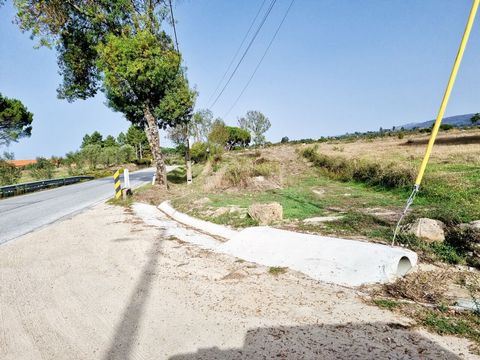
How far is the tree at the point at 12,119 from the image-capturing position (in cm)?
3378

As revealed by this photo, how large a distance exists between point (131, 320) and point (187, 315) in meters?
0.55

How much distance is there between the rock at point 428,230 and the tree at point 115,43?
39.0 ft

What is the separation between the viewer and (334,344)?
7.75ft

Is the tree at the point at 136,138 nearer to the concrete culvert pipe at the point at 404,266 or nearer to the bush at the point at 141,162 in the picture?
the bush at the point at 141,162

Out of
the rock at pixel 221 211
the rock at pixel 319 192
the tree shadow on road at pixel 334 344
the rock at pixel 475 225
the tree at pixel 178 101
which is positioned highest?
the tree at pixel 178 101

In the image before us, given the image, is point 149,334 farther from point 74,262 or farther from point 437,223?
point 437,223

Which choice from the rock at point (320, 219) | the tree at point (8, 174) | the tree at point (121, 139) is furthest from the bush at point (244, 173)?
the tree at point (121, 139)

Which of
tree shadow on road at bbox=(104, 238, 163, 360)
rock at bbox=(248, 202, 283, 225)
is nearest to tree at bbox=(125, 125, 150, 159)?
rock at bbox=(248, 202, 283, 225)

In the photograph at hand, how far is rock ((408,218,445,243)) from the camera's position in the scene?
4.51 metres

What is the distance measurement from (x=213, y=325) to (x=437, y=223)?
407cm

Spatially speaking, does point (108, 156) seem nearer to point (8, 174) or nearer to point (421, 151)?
point (8, 174)

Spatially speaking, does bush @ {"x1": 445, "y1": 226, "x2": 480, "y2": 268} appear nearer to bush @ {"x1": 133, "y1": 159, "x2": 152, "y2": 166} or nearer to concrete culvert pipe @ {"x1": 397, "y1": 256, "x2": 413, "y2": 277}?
concrete culvert pipe @ {"x1": 397, "y1": 256, "x2": 413, "y2": 277}

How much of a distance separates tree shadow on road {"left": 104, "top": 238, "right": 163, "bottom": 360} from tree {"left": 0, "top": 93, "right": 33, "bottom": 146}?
131ft

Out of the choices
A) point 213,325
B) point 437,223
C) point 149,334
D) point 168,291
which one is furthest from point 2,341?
point 437,223
